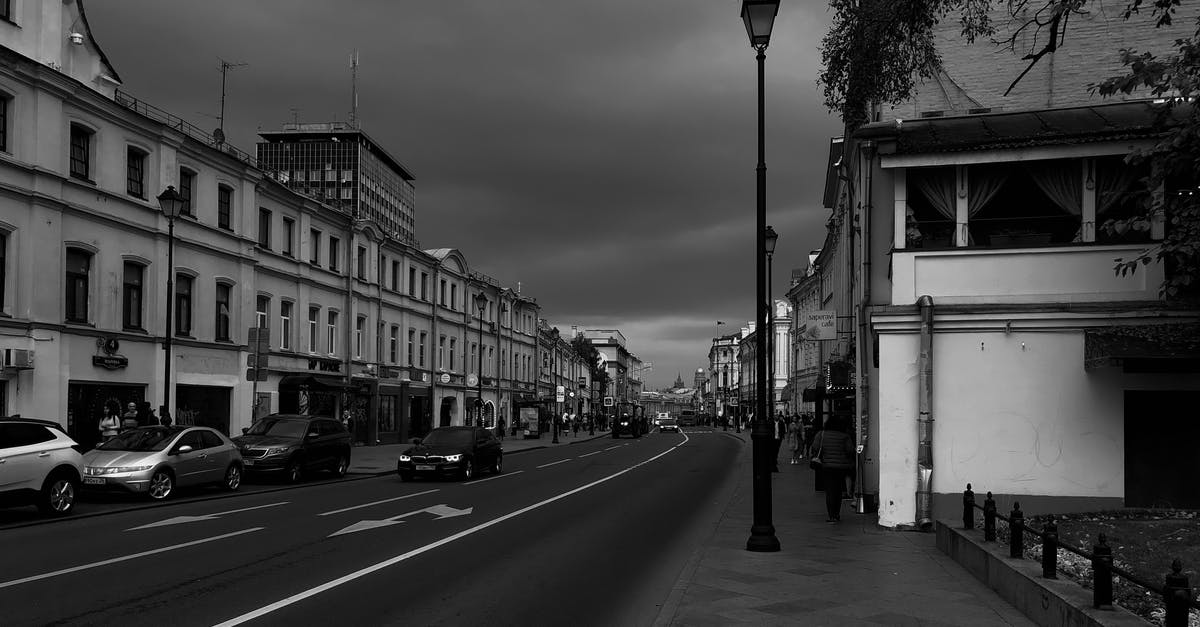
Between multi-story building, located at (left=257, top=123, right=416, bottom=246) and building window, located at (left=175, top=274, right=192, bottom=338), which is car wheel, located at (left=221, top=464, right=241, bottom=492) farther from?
multi-story building, located at (left=257, top=123, right=416, bottom=246)

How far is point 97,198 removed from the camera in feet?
91.6

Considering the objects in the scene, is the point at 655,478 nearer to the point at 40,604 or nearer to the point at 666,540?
Answer: the point at 666,540

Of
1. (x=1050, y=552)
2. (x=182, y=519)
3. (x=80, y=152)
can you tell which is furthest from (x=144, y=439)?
(x=1050, y=552)

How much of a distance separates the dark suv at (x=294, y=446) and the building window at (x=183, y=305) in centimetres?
770

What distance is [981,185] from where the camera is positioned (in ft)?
51.1

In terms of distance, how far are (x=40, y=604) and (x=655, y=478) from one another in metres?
20.8

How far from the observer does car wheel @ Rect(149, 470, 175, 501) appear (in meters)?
19.5

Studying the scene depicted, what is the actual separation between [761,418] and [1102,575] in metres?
6.25

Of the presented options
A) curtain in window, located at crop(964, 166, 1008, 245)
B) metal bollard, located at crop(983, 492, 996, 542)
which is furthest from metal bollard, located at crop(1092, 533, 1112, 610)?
curtain in window, located at crop(964, 166, 1008, 245)

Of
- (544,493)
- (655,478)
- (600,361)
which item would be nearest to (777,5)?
(544,493)

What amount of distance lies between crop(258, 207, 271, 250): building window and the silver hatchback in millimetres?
17568

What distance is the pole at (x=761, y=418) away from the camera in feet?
41.2

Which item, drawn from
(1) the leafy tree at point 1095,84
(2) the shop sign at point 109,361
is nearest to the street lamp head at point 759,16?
(1) the leafy tree at point 1095,84

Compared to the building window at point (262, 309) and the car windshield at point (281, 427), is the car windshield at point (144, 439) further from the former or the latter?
the building window at point (262, 309)
